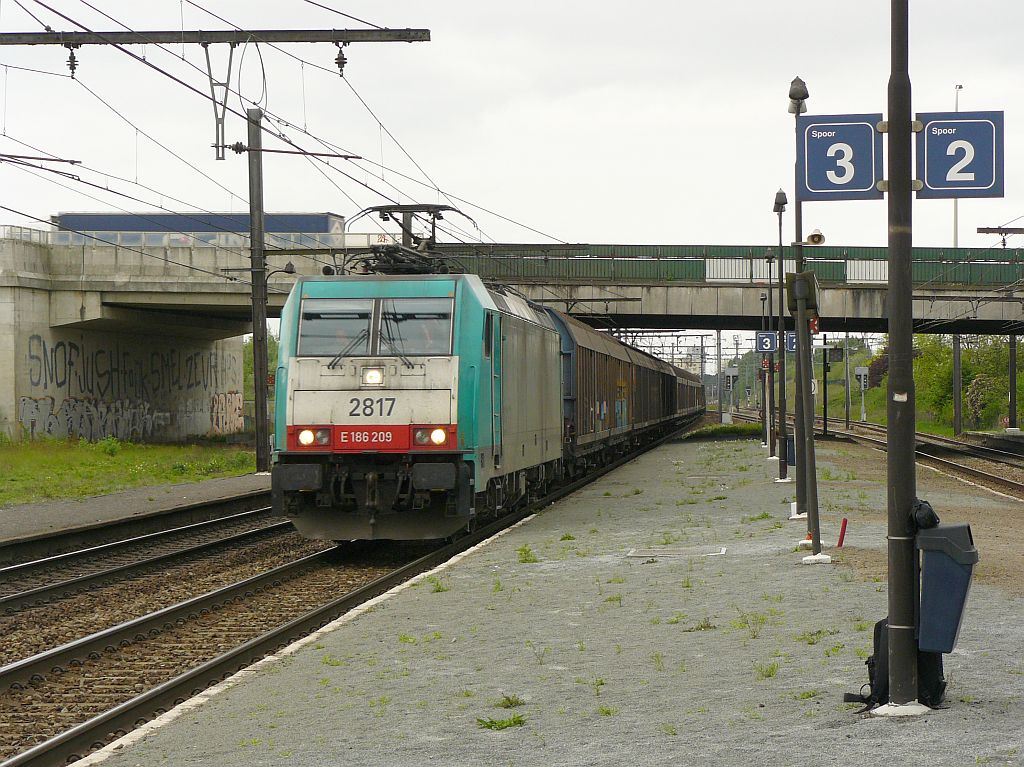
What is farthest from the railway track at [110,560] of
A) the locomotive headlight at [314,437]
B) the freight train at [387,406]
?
the locomotive headlight at [314,437]

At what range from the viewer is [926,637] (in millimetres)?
6801

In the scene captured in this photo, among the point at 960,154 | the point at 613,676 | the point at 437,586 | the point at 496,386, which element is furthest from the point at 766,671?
the point at 496,386

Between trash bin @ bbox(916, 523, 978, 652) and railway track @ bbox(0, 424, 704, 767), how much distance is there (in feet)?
15.6

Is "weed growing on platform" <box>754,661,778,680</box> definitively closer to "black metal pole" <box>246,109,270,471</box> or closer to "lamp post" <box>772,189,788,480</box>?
"lamp post" <box>772,189,788,480</box>

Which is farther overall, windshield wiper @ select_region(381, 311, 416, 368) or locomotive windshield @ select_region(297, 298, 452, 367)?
locomotive windshield @ select_region(297, 298, 452, 367)

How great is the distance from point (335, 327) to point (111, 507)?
8.75m

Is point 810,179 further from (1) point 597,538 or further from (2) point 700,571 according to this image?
(1) point 597,538

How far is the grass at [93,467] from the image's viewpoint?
25.5 m

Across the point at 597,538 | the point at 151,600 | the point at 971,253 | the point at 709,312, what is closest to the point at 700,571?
the point at 597,538

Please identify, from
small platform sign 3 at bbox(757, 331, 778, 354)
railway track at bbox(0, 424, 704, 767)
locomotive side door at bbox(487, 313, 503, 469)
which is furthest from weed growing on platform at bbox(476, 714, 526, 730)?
small platform sign 3 at bbox(757, 331, 778, 354)

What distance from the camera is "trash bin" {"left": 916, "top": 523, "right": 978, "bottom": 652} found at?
680cm

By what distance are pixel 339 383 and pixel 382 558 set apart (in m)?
2.55

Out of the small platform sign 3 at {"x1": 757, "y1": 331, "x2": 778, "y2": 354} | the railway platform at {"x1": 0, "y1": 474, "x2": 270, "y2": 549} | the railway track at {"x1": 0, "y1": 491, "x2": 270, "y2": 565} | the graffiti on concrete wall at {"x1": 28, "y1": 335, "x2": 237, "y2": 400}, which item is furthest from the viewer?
the graffiti on concrete wall at {"x1": 28, "y1": 335, "x2": 237, "y2": 400}

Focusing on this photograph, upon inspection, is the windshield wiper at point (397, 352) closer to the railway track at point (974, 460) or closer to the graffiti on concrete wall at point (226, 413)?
the railway track at point (974, 460)
